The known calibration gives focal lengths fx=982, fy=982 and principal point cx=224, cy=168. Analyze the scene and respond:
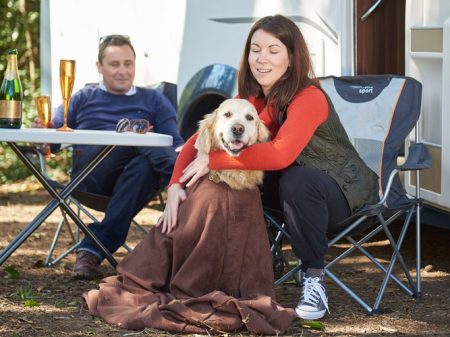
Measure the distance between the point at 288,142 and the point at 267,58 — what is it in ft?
1.30

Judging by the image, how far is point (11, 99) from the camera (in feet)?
13.5

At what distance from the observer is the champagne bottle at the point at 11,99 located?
4070 millimetres

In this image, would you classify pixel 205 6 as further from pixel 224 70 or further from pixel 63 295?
pixel 63 295

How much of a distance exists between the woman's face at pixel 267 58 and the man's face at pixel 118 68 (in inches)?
45.9

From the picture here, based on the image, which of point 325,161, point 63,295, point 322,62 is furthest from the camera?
point 322,62

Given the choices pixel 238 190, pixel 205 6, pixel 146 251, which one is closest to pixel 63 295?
pixel 146 251

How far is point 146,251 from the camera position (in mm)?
3877

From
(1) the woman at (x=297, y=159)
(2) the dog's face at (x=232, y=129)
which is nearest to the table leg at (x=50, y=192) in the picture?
(1) the woman at (x=297, y=159)

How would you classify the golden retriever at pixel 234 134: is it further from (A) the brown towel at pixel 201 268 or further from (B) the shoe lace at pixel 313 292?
(B) the shoe lace at pixel 313 292

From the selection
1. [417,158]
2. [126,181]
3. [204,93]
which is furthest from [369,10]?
[126,181]

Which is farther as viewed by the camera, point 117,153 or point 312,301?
point 117,153

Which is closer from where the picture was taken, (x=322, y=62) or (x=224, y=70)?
(x=322, y=62)

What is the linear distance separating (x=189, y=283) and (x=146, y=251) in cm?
24

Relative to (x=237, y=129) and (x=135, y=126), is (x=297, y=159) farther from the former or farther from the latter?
(x=135, y=126)
